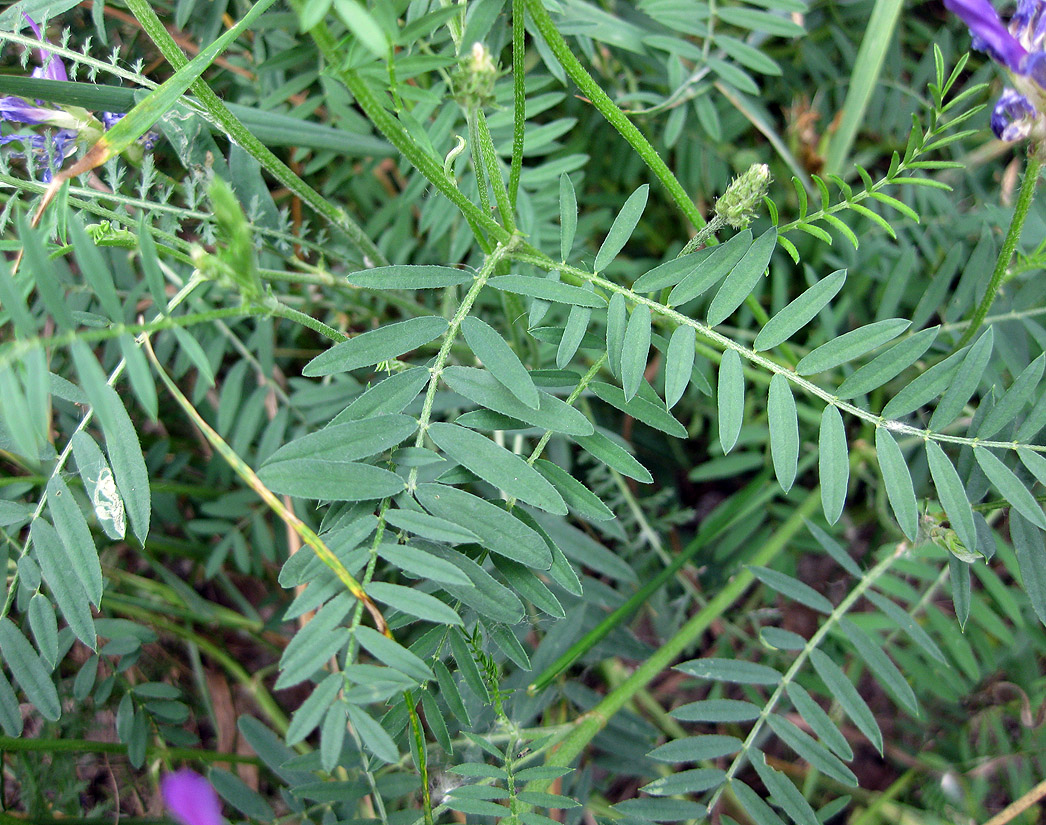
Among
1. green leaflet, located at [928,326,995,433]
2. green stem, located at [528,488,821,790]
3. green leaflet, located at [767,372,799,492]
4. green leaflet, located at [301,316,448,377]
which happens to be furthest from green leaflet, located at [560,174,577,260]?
green stem, located at [528,488,821,790]

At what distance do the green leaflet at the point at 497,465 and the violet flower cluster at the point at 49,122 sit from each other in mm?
779

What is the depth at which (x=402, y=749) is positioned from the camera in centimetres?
144

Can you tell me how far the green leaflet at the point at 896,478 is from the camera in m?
0.98

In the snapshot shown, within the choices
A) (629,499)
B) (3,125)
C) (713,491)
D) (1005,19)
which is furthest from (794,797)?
(1005,19)

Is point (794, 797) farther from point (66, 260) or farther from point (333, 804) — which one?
point (66, 260)

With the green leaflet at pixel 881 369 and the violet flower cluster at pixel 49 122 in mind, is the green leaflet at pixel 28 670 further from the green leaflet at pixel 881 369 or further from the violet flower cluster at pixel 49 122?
the green leaflet at pixel 881 369

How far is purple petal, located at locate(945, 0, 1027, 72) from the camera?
84cm

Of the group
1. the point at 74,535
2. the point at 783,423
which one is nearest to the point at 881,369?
the point at 783,423

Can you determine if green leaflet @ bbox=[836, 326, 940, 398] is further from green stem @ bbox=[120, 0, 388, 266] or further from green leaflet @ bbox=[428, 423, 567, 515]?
green stem @ bbox=[120, 0, 388, 266]

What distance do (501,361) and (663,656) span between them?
2.53 feet

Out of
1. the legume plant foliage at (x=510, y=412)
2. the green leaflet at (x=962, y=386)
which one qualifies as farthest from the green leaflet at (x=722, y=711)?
the green leaflet at (x=962, y=386)

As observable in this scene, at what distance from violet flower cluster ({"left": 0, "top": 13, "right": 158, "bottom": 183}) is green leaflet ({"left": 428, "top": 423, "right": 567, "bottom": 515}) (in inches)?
30.7

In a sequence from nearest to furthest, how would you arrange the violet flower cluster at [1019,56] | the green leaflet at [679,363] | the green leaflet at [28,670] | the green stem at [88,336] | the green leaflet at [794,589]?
1. the green stem at [88,336]
2. the violet flower cluster at [1019,56]
3. the green leaflet at [679,363]
4. the green leaflet at [28,670]
5. the green leaflet at [794,589]

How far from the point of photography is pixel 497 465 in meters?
0.94
